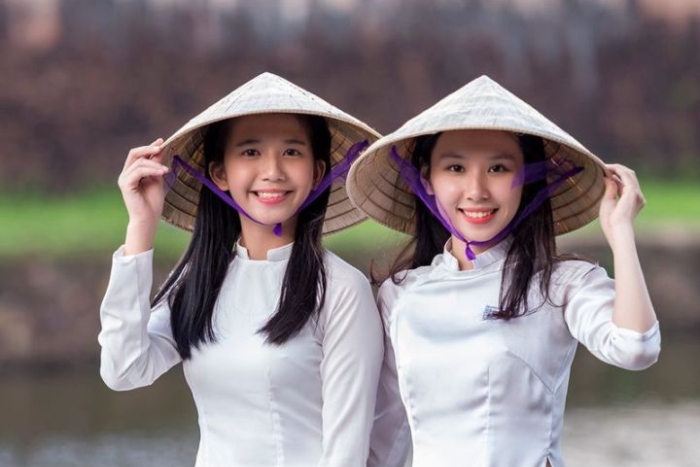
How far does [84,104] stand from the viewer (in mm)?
8289

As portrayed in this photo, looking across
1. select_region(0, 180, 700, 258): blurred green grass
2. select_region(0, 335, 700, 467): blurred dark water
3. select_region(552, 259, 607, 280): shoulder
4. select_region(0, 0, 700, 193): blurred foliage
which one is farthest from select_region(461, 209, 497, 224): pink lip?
select_region(0, 0, 700, 193): blurred foliage

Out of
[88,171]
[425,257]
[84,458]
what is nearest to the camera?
[425,257]

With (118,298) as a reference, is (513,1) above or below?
above

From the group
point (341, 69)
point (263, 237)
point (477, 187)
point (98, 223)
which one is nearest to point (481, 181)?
point (477, 187)

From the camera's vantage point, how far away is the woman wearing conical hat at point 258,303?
1593mm

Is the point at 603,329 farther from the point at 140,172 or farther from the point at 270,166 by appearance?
the point at 140,172

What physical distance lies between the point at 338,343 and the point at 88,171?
6.92 meters

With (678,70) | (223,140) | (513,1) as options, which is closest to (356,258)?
(513,1)

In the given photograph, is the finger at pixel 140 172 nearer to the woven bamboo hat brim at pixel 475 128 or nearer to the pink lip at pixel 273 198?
the pink lip at pixel 273 198

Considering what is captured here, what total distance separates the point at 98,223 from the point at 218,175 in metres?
6.29

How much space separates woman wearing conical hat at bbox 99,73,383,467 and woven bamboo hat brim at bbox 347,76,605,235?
0.17 ft

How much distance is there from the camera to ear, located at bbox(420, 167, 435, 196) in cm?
164

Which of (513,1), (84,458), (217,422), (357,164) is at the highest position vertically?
(513,1)

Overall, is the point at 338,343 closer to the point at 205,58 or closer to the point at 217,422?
the point at 217,422
